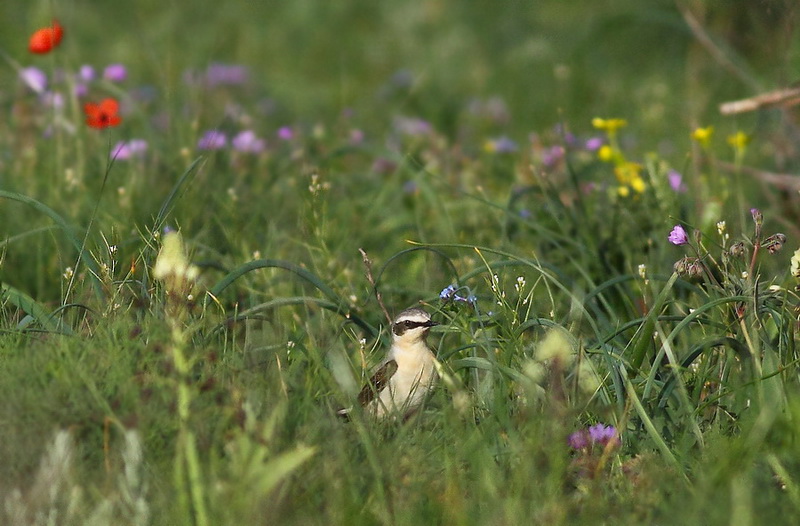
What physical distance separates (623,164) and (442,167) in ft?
4.90

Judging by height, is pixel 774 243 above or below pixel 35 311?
above

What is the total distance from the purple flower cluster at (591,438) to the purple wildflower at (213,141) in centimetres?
238

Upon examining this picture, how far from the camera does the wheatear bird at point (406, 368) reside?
3.62 metres

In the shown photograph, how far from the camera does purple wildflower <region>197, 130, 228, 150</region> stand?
5.12 metres

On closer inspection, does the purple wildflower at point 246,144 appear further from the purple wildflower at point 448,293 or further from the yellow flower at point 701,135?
the purple wildflower at point 448,293

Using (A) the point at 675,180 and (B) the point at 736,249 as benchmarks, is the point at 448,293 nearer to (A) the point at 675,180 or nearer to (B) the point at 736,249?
(B) the point at 736,249

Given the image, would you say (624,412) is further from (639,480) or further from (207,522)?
(207,522)

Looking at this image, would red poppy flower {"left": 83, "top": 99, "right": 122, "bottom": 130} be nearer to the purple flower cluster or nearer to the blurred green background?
the blurred green background

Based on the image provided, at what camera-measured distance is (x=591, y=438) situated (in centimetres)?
322

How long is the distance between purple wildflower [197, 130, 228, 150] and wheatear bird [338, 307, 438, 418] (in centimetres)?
164

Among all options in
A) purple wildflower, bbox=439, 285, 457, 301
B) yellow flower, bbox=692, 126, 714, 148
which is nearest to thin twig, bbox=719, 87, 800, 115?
yellow flower, bbox=692, 126, 714, 148

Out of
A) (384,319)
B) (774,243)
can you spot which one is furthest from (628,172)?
(774,243)

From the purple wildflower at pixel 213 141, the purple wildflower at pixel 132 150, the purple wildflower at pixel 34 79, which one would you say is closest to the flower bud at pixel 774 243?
the purple wildflower at pixel 213 141

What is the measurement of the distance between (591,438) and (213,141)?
265 centimetres
